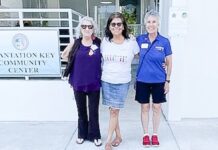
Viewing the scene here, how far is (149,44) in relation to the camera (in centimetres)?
337

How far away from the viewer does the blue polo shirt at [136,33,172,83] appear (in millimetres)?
3354

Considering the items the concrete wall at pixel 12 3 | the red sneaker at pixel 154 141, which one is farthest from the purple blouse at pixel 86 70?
the concrete wall at pixel 12 3

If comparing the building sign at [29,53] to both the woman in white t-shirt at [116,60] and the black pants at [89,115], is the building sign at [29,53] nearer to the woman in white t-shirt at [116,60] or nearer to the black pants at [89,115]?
the black pants at [89,115]

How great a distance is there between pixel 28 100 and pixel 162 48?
94.3 inches

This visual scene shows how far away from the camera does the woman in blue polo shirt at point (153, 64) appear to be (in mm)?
3352

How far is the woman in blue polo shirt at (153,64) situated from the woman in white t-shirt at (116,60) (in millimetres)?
145

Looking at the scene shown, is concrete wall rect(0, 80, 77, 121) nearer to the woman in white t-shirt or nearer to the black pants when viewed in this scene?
the black pants

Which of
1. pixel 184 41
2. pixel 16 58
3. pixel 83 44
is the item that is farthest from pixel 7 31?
pixel 184 41

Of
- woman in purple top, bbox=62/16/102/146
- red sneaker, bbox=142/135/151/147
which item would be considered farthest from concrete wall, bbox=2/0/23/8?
red sneaker, bbox=142/135/151/147

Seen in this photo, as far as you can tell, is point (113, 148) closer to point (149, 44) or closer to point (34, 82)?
point (149, 44)

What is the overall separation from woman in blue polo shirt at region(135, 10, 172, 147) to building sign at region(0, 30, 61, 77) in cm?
160

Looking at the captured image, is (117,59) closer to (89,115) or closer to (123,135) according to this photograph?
(89,115)

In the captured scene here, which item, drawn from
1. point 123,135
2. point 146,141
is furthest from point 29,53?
point 146,141

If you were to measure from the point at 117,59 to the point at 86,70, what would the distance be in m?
0.42
